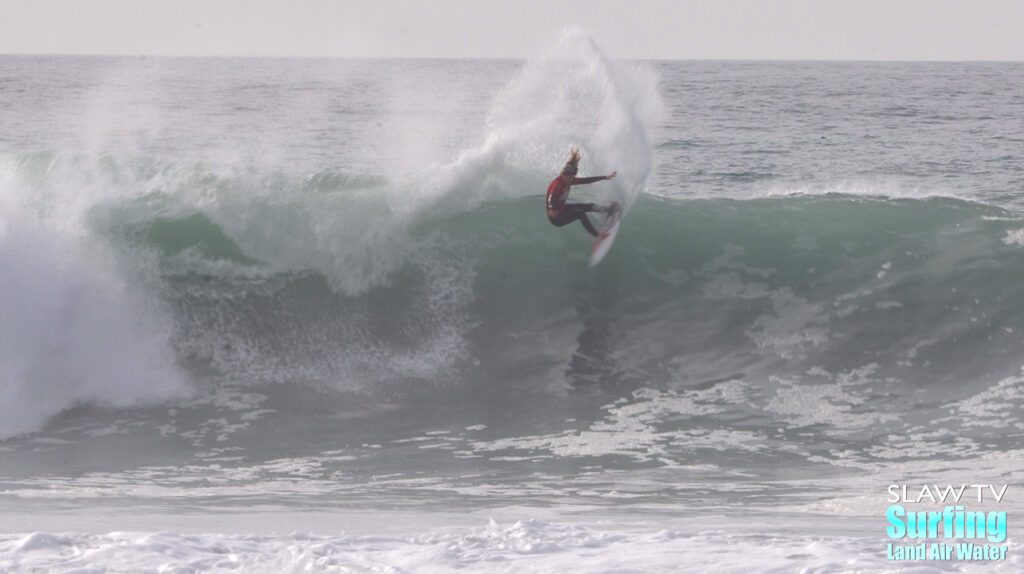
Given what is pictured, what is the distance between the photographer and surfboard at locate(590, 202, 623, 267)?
13000 millimetres

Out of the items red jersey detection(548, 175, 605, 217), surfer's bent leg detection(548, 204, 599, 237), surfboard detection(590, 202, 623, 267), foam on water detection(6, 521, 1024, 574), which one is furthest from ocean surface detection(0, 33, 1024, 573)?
red jersey detection(548, 175, 605, 217)

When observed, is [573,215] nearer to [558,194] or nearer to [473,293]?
[558,194]

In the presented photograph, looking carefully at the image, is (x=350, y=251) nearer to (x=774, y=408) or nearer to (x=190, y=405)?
(x=190, y=405)

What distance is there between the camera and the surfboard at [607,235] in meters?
13.0

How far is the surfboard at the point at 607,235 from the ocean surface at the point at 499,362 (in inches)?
7.0

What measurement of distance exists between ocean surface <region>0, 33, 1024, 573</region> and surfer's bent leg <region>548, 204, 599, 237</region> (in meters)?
0.99

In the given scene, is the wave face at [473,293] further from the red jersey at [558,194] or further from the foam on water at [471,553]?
the foam on water at [471,553]

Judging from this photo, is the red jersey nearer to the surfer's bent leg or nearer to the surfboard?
the surfer's bent leg

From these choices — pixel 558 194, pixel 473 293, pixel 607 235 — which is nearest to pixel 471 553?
pixel 558 194

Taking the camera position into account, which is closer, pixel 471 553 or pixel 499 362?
pixel 471 553

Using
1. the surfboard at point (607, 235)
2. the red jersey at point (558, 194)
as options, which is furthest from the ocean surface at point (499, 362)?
the red jersey at point (558, 194)

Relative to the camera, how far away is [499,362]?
1155 cm

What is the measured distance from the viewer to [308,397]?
1077 centimetres

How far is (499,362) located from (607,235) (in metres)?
2.30
